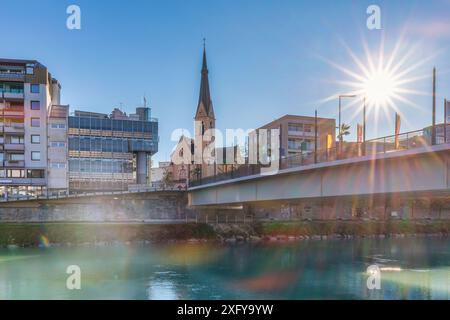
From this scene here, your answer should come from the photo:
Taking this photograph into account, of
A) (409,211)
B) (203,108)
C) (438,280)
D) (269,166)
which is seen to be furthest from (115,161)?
(438,280)

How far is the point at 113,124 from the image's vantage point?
9850cm

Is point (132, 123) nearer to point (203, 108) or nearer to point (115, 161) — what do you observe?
point (115, 161)

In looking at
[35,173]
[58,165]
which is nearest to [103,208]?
[58,165]

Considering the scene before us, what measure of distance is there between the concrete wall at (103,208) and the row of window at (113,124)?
82.5 feet

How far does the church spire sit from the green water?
69491 millimetres

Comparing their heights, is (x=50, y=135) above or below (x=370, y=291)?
above

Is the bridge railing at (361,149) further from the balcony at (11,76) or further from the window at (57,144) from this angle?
the balcony at (11,76)

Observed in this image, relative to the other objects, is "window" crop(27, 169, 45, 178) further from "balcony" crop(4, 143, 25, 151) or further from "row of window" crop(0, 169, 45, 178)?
"balcony" crop(4, 143, 25, 151)

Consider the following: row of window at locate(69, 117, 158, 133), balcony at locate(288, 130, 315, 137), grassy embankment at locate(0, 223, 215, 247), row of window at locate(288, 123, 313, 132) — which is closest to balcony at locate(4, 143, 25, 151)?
row of window at locate(69, 117, 158, 133)

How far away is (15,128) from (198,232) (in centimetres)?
4348

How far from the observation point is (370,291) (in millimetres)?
31547

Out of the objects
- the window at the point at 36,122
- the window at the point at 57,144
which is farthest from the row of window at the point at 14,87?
the window at the point at 57,144

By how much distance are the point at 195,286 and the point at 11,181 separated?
63.9 metres

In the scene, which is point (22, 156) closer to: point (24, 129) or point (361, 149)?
point (24, 129)
